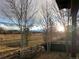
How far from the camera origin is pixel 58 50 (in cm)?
1254

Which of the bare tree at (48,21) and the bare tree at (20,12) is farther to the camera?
the bare tree at (48,21)

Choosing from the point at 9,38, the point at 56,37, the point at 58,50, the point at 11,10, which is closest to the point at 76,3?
the point at 11,10

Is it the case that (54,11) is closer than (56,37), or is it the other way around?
(54,11)

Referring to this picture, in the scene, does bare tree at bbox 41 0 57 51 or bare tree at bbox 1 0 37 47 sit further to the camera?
bare tree at bbox 41 0 57 51

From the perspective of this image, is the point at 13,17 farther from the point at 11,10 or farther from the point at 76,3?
the point at 76,3

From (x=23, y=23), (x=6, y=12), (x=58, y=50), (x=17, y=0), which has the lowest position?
(x=58, y=50)

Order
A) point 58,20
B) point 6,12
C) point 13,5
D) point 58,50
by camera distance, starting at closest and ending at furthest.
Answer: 1. point 13,5
2. point 6,12
3. point 58,50
4. point 58,20

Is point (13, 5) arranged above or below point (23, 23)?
above

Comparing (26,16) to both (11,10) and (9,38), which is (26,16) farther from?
(9,38)

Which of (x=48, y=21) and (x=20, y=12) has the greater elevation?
(x=20, y=12)

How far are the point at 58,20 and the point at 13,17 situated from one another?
546 centimetres

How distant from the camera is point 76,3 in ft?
20.3

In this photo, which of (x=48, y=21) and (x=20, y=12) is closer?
(x=20, y=12)

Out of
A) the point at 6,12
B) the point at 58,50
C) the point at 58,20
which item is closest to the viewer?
the point at 6,12
